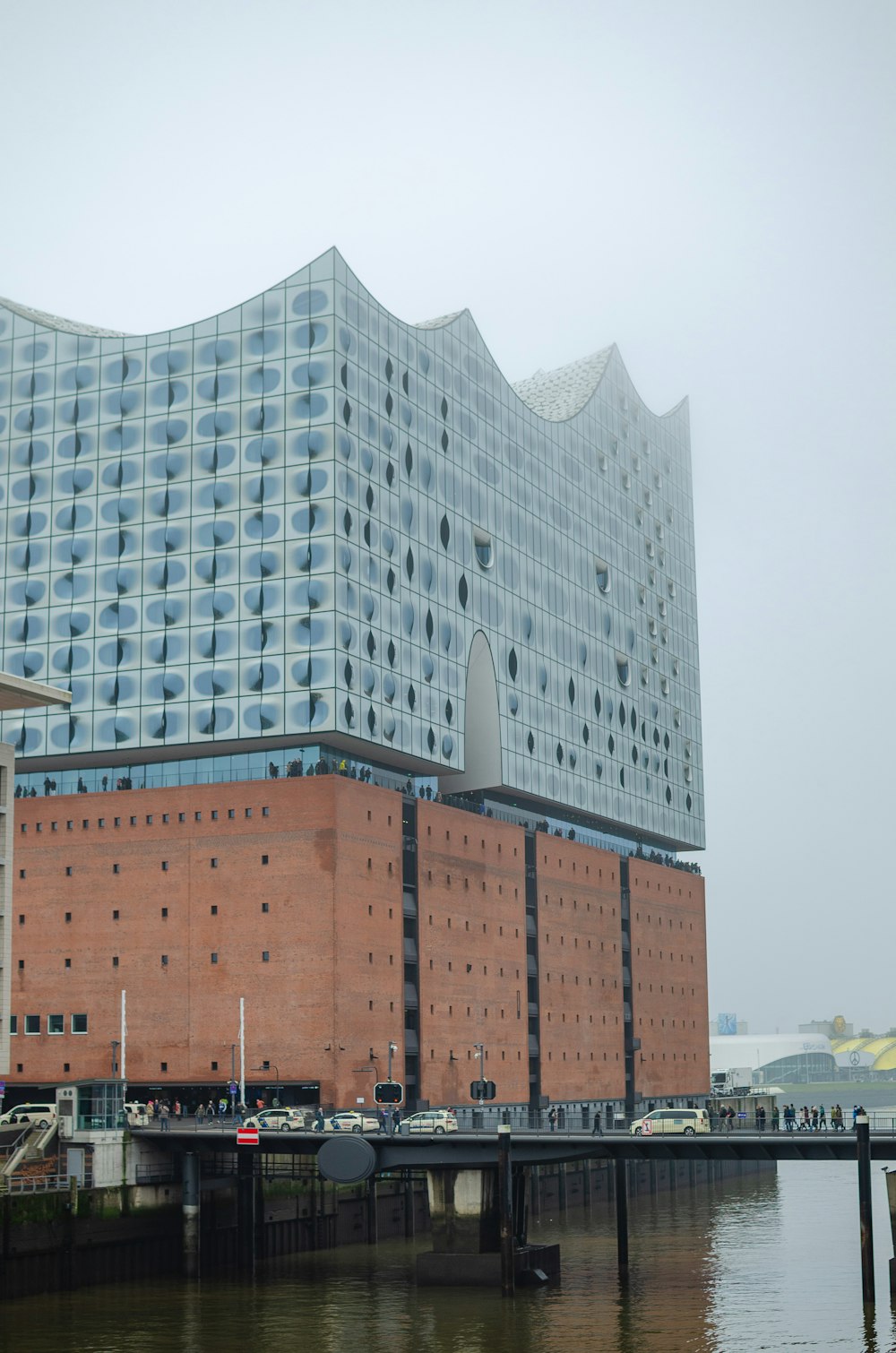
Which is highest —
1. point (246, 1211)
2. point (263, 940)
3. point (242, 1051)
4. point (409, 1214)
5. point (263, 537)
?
point (263, 537)

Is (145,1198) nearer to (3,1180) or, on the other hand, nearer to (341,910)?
(3,1180)

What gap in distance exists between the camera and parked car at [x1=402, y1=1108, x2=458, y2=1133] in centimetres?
6963

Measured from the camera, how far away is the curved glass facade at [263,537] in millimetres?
89375

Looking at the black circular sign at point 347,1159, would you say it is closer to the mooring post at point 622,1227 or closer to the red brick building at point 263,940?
the mooring post at point 622,1227

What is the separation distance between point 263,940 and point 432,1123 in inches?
685

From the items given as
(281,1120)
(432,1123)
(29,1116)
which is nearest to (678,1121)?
(432,1123)

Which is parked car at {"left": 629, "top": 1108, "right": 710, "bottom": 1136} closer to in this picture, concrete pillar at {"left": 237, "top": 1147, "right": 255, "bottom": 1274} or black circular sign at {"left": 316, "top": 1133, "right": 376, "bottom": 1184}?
black circular sign at {"left": 316, "top": 1133, "right": 376, "bottom": 1184}

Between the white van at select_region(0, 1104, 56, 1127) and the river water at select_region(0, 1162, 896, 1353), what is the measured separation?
22.7 ft

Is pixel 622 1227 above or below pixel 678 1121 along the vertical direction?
below

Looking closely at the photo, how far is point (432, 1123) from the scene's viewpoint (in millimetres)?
72000

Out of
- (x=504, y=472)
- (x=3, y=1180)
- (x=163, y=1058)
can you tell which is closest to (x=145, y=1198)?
(x=3, y=1180)

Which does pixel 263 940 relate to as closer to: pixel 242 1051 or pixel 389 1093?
pixel 242 1051

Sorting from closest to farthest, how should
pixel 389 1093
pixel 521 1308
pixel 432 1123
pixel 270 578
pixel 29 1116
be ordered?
pixel 521 1308, pixel 29 1116, pixel 432 1123, pixel 389 1093, pixel 270 578

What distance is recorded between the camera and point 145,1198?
229 ft
